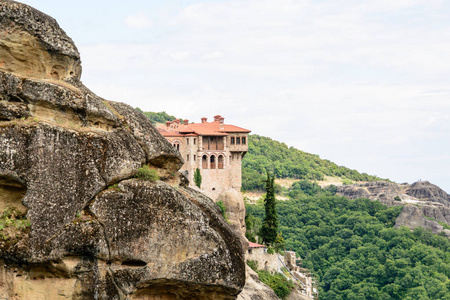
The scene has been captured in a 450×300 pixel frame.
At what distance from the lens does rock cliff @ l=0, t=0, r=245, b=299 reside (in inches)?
936

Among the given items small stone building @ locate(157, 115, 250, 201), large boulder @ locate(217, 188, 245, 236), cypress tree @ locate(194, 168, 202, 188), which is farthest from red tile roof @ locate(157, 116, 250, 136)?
large boulder @ locate(217, 188, 245, 236)

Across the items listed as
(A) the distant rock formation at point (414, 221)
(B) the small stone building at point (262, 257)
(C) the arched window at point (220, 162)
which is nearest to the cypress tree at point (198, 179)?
(C) the arched window at point (220, 162)

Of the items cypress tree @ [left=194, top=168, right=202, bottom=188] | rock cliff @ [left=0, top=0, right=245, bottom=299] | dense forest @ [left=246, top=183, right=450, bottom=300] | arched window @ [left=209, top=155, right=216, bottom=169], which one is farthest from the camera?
dense forest @ [left=246, top=183, right=450, bottom=300]

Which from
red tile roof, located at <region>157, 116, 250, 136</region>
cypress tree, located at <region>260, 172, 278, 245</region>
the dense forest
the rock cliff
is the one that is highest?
red tile roof, located at <region>157, 116, 250, 136</region>

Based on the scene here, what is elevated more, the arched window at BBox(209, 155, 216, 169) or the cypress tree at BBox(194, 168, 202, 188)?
the arched window at BBox(209, 155, 216, 169)

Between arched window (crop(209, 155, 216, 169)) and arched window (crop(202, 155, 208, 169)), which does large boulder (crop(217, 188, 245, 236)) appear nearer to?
arched window (crop(202, 155, 208, 169))

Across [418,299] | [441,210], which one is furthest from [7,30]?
[441,210]

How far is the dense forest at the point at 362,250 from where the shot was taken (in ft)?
406

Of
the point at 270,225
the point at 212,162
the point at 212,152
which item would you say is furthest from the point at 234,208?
the point at 212,152

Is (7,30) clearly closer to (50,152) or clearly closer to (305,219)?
(50,152)

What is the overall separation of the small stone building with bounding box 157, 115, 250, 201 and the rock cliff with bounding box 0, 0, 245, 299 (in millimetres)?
61223

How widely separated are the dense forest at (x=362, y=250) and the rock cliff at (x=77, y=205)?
86043mm

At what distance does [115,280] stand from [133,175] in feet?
13.7

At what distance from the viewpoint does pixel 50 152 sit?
2402 centimetres
